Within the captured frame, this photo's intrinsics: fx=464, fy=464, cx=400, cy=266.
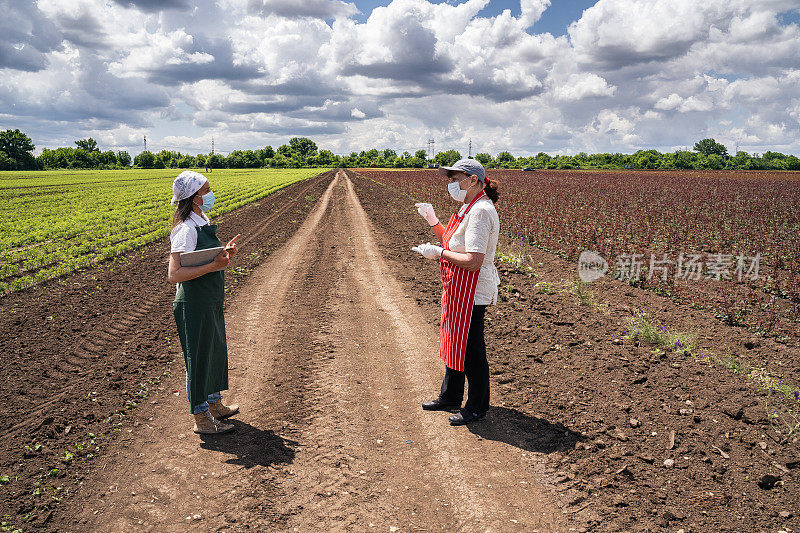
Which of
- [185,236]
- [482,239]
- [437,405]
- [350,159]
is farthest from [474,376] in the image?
[350,159]

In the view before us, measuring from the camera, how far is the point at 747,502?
3176mm

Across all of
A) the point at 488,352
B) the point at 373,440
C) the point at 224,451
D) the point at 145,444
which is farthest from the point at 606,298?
the point at 145,444

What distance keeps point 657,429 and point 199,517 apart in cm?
371

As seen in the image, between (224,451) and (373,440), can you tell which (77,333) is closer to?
(224,451)

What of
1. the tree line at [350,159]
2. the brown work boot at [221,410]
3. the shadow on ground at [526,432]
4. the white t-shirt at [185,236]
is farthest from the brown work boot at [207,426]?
the tree line at [350,159]

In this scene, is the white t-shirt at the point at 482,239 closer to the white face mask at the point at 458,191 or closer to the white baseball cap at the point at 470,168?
the white face mask at the point at 458,191

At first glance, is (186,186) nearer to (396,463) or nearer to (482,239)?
(482,239)

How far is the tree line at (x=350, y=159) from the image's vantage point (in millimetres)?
86375

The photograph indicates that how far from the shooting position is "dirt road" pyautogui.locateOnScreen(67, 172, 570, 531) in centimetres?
316

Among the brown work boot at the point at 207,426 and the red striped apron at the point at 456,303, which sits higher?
the red striped apron at the point at 456,303

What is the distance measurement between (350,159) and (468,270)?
148315 mm

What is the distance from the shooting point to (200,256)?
368 centimetres

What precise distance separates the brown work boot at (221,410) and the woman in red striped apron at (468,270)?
207cm

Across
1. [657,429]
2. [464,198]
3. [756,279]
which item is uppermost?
[464,198]
